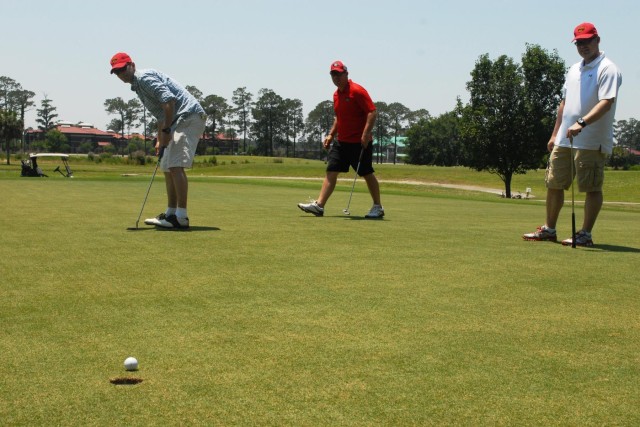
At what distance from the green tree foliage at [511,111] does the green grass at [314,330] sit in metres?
63.9

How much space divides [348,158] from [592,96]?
422 centimetres

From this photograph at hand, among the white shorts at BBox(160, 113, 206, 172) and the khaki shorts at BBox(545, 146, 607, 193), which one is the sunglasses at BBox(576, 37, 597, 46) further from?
the white shorts at BBox(160, 113, 206, 172)

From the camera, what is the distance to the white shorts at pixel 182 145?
9523mm

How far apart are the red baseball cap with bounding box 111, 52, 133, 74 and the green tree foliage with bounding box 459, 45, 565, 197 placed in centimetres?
6297

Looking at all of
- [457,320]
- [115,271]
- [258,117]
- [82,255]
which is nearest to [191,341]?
[457,320]

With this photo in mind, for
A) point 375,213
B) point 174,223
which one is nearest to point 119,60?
point 174,223

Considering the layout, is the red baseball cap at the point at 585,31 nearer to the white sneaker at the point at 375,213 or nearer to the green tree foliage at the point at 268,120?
the white sneaker at the point at 375,213

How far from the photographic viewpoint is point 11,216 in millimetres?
10055

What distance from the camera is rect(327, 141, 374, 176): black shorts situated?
467 inches

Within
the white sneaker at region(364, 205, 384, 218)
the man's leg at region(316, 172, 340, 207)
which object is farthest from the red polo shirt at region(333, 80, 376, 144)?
the white sneaker at region(364, 205, 384, 218)

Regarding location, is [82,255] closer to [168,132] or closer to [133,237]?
[133,237]

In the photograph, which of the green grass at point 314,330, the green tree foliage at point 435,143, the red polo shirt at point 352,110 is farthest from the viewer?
the green tree foliage at point 435,143

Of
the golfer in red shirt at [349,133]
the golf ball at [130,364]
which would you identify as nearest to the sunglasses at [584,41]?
the golfer in red shirt at [349,133]

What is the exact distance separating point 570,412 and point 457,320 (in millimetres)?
1499
